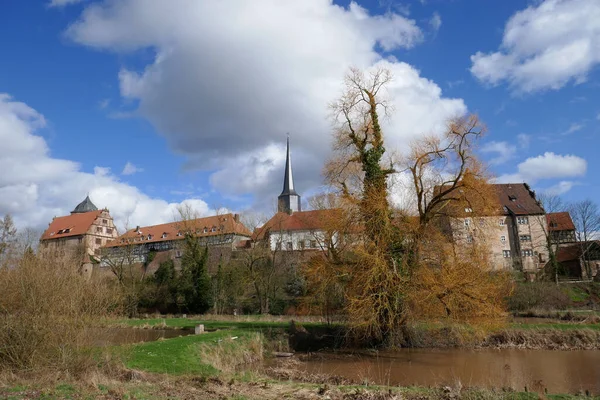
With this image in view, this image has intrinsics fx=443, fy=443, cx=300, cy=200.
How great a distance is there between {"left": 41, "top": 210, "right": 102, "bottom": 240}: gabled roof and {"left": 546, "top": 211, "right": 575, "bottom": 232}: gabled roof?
7726cm

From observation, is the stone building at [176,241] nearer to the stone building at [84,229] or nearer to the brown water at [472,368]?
the stone building at [84,229]

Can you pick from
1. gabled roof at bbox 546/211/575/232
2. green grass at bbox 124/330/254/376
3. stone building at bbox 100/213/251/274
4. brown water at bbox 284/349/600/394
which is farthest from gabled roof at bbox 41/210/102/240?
gabled roof at bbox 546/211/575/232

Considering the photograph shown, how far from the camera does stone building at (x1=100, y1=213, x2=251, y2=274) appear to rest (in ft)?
182

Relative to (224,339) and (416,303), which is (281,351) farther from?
(416,303)

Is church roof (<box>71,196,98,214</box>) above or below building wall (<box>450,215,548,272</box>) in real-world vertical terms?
above

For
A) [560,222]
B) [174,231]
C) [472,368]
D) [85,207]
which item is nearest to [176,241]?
[174,231]

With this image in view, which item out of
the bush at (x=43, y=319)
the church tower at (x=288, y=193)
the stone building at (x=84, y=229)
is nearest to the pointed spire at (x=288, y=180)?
the church tower at (x=288, y=193)

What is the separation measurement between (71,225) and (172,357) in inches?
3157

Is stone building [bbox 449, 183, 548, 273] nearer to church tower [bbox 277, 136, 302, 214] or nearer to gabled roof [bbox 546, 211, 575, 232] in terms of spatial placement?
gabled roof [bbox 546, 211, 575, 232]

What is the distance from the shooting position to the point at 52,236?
3401 inches

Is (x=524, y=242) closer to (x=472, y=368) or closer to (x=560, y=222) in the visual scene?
(x=560, y=222)

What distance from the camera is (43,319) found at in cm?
1173

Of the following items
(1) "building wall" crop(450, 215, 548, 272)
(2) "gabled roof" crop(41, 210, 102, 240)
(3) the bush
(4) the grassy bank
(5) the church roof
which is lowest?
(4) the grassy bank

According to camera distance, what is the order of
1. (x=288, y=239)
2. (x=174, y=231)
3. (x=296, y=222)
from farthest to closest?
1. (x=174, y=231)
2. (x=296, y=222)
3. (x=288, y=239)
